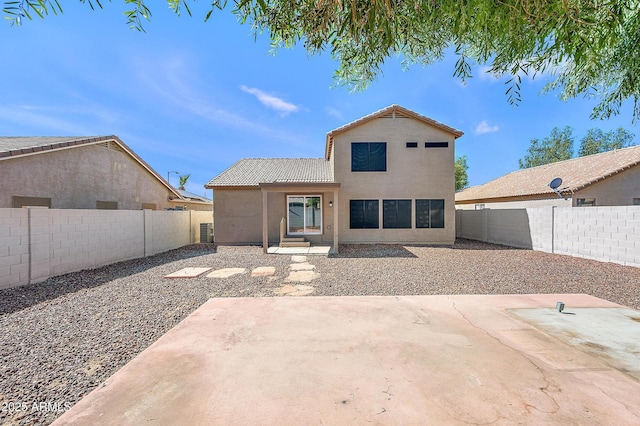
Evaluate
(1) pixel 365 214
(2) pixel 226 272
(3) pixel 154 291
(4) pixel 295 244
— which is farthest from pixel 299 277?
(1) pixel 365 214

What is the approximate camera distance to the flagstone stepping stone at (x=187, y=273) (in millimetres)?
7363

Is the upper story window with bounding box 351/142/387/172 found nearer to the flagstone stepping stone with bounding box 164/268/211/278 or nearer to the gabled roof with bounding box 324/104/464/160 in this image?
the gabled roof with bounding box 324/104/464/160

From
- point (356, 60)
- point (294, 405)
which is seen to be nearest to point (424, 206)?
point (356, 60)

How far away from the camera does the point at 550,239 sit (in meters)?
11.2

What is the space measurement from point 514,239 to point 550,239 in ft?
6.16

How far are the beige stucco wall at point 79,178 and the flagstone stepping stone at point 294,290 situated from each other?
9.95 m

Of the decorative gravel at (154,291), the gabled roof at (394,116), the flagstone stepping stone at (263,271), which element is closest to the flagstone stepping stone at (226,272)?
the decorative gravel at (154,291)

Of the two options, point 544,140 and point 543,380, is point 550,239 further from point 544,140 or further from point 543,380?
point 544,140

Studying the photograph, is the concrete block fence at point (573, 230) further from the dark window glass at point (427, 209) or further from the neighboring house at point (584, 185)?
the dark window glass at point (427, 209)

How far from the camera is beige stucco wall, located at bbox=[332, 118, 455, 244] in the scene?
Result: 1340 cm

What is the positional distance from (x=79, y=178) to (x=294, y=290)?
11704 millimetres

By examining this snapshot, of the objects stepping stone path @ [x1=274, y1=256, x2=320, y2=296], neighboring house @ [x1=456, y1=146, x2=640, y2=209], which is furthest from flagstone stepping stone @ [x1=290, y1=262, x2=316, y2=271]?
neighboring house @ [x1=456, y1=146, x2=640, y2=209]

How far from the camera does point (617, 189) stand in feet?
45.7

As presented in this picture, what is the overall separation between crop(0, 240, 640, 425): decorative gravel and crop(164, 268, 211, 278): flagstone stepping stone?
0.35 metres
